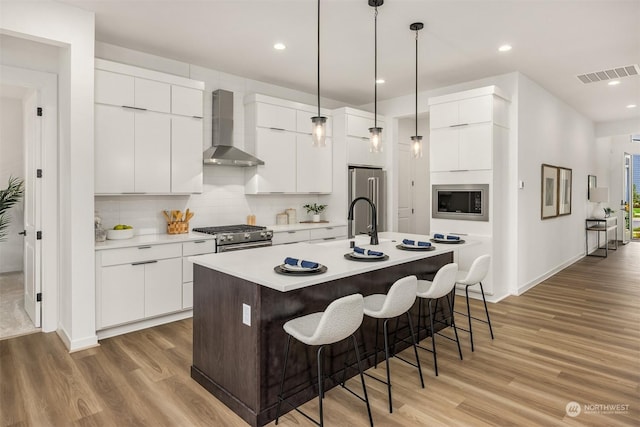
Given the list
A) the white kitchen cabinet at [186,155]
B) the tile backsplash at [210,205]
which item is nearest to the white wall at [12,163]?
the tile backsplash at [210,205]

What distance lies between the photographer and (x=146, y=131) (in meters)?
4.02

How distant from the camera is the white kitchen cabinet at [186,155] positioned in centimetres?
425

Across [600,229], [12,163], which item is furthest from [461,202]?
[12,163]

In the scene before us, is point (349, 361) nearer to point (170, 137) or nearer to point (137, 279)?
point (137, 279)

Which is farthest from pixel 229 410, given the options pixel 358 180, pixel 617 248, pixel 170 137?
pixel 617 248

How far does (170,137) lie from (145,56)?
39.3 inches

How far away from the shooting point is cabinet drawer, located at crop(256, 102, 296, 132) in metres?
5.09

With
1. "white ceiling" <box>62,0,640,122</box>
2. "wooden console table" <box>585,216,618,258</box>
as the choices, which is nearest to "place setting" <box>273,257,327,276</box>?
"white ceiling" <box>62,0,640,122</box>

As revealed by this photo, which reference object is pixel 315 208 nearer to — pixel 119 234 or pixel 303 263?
pixel 119 234

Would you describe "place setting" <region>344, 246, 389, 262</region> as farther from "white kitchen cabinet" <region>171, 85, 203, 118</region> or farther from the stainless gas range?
"white kitchen cabinet" <region>171, 85, 203, 118</region>

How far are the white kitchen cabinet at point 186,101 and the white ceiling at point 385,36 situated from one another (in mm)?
424

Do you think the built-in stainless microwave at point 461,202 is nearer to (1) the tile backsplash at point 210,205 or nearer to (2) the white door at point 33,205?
(1) the tile backsplash at point 210,205

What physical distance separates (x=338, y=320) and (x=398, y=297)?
561 millimetres

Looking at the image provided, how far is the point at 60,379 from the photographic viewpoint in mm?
2867
